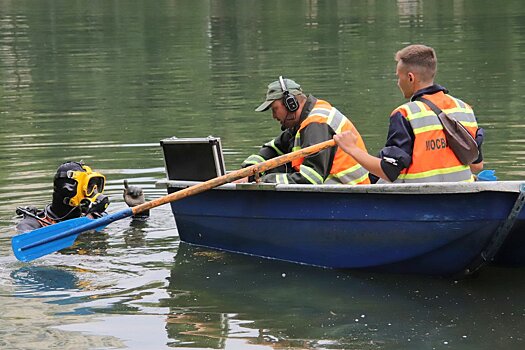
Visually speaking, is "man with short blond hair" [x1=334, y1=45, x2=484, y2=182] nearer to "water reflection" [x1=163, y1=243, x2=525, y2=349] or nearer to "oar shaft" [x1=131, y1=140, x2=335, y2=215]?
"oar shaft" [x1=131, y1=140, x2=335, y2=215]

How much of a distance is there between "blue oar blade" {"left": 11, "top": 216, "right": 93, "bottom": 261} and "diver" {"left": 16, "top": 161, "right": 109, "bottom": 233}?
0.68m

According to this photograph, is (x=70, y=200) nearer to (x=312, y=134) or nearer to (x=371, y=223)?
(x=312, y=134)

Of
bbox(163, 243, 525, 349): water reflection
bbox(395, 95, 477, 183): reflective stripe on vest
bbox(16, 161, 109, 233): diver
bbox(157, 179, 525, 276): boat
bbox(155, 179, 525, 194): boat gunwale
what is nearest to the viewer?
bbox(163, 243, 525, 349): water reflection

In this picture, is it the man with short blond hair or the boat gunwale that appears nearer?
the boat gunwale

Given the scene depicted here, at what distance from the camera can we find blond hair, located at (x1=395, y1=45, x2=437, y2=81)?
7867mm

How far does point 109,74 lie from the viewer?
2259 cm

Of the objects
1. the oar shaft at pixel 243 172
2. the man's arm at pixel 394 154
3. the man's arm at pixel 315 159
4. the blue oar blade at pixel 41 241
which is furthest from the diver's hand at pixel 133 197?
the man's arm at pixel 394 154

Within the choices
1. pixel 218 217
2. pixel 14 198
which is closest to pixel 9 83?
pixel 14 198

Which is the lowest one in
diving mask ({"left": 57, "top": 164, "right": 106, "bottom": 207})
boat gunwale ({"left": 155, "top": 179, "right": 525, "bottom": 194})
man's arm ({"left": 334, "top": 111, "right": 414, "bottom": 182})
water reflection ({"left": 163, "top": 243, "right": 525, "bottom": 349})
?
water reflection ({"left": 163, "top": 243, "right": 525, "bottom": 349})

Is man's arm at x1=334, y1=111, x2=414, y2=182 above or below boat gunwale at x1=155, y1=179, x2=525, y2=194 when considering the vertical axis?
above

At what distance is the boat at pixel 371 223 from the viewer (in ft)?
25.2

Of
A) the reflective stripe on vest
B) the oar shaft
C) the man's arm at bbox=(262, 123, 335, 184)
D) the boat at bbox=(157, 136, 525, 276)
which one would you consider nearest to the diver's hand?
the boat at bbox=(157, 136, 525, 276)

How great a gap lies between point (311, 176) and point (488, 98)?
924 centimetres

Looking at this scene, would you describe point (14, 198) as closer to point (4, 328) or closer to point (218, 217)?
point (218, 217)
